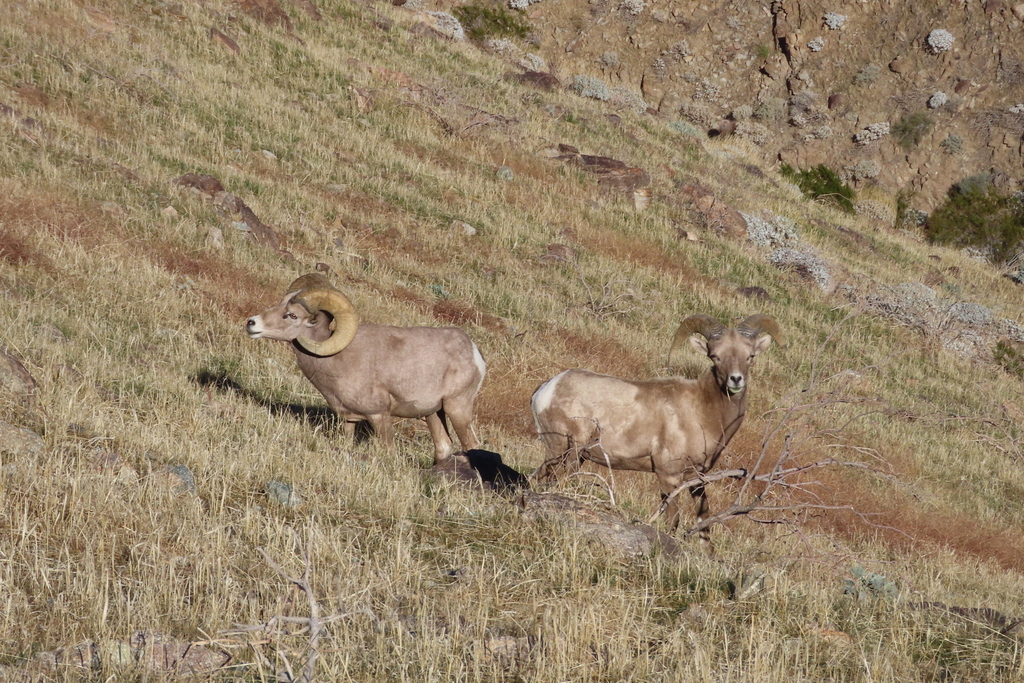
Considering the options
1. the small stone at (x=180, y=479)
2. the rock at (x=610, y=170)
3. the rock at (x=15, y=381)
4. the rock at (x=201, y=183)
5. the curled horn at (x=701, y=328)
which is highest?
the rock at (x=610, y=170)

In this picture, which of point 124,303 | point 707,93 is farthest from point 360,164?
point 707,93

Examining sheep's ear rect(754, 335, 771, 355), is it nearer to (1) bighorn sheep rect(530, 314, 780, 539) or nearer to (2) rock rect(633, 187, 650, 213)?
(1) bighorn sheep rect(530, 314, 780, 539)

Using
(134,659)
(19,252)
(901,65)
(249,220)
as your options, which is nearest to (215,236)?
(249,220)

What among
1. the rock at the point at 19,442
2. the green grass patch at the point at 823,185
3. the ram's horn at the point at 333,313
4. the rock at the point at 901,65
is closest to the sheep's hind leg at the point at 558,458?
the ram's horn at the point at 333,313

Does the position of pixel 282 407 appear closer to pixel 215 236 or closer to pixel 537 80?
pixel 215 236

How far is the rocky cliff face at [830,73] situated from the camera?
34.6m

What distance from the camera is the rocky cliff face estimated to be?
34594mm

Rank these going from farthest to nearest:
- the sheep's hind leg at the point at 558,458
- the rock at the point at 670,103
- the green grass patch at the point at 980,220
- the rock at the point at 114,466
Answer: the rock at the point at 670,103, the green grass patch at the point at 980,220, the sheep's hind leg at the point at 558,458, the rock at the point at 114,466

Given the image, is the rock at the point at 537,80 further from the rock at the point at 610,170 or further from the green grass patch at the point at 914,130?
the green grass patch at the point at 914,130

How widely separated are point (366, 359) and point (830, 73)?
33366mm

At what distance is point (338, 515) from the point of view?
5684 millimetres

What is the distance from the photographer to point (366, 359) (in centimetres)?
845

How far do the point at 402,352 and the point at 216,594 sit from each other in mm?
4339

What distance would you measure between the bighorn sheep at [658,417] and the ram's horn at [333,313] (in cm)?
178
